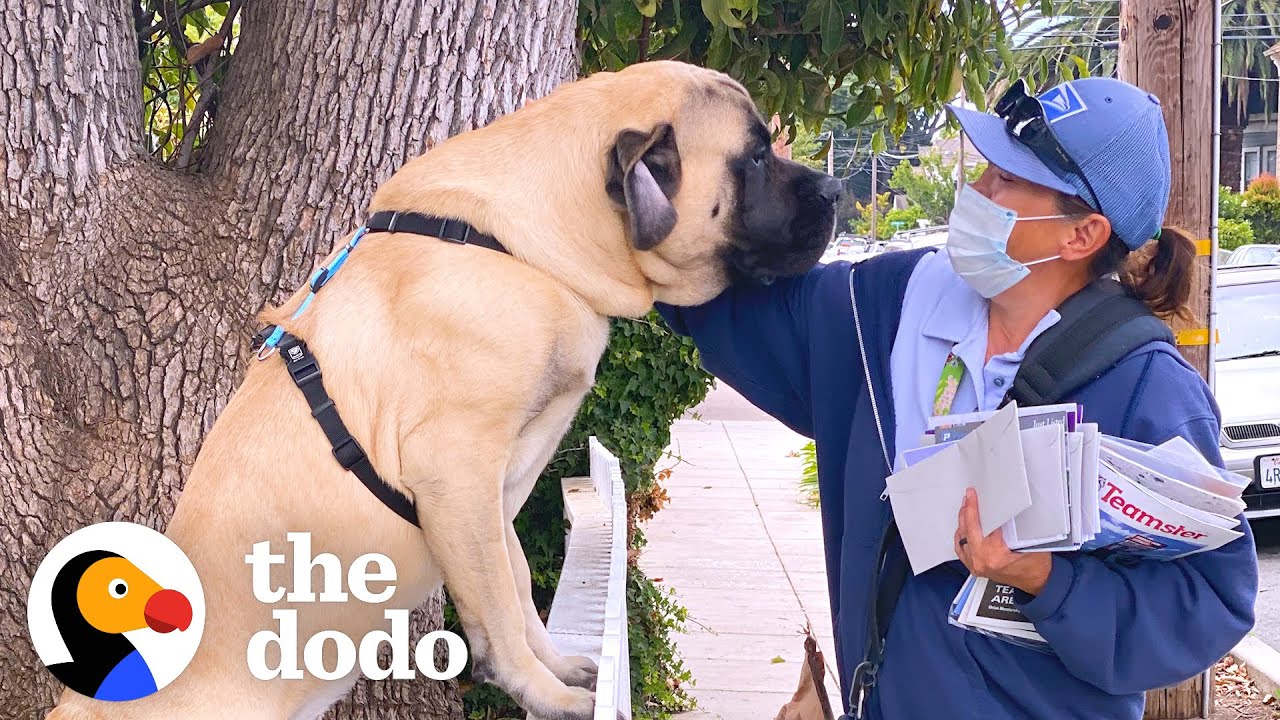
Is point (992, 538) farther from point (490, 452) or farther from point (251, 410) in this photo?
point (251, 410)

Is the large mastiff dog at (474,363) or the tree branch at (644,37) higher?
the tree branch at (644,37)

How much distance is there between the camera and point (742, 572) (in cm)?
802

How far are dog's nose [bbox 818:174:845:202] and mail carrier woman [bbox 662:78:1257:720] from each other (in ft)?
0.59

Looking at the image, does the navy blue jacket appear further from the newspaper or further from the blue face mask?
the blue face mask

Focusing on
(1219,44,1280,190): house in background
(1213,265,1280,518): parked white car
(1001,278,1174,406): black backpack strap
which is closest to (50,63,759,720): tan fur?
(1001,278,1174,406): black backpack strap

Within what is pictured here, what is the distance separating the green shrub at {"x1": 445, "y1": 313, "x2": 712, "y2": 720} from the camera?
5070 millimetres

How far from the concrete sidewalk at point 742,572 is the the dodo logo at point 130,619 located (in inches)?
143

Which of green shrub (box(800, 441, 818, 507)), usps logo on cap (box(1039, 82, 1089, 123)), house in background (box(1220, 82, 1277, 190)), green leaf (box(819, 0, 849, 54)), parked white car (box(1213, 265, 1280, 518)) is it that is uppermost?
green leaf (box(819, 0, 849, 54))

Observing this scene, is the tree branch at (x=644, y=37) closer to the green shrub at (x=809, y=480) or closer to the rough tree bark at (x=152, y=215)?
the rough tree bark at (x=152, y=215)

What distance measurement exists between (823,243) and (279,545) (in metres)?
1.35

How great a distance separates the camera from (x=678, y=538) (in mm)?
8867


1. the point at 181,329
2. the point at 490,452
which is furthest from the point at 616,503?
the point at 181,329

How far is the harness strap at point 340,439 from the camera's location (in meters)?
2.40

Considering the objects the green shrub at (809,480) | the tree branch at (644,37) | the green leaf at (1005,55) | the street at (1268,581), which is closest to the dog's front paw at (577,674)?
the tree branch at (644,37)
